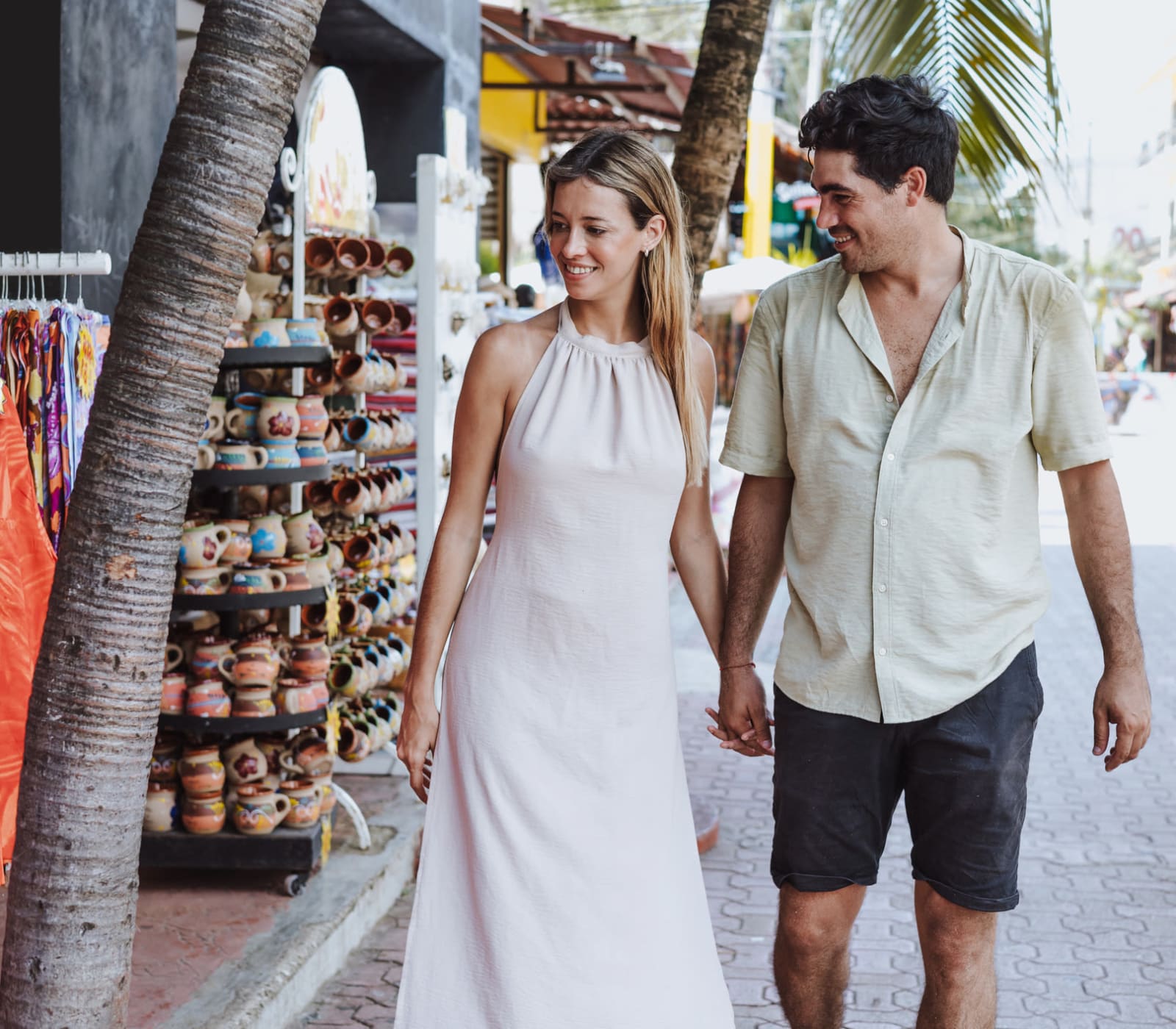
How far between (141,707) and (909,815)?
1.58m

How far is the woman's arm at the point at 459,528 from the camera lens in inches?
114

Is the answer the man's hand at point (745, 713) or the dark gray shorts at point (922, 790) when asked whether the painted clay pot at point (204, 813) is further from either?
the dark gray shorts at point (922, 790)

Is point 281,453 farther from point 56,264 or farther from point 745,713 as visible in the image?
point 745,713

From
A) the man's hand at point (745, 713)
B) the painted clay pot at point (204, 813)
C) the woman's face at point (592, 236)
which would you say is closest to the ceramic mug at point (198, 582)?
the painted clay pot at point (204, 813)

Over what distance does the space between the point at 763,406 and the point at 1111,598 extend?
0.80m

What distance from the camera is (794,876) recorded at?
3.09m

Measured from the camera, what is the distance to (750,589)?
10.2 feet

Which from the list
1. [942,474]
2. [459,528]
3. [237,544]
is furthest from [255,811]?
[942,474]

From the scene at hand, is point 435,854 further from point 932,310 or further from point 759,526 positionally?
point 932,310

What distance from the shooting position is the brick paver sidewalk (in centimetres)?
417

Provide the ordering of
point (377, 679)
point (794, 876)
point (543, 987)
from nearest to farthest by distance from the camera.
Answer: point (543, 987), point (794, 876), point (377, 679)

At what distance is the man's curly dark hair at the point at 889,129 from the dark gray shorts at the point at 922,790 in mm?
A: 980

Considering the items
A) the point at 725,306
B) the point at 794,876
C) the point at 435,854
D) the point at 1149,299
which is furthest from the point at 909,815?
the point at 1149,299

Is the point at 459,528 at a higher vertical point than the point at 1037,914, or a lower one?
higher
